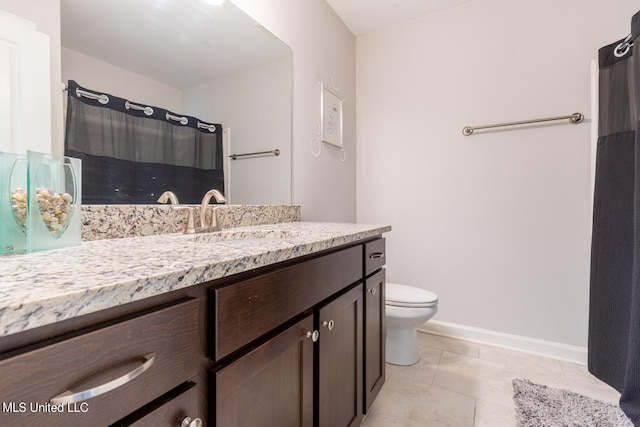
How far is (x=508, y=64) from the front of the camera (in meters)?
1.97

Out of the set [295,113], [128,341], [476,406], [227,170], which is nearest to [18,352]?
[128,341]

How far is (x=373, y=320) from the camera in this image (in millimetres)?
1296

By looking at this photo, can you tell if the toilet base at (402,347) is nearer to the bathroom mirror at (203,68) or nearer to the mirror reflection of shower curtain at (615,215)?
the mirror reflection of shower curtain at (615,215)

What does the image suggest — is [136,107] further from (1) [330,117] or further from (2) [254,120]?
(1) [330,117]

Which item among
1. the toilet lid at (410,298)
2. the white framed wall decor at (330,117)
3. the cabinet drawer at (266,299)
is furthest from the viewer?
the white framed wall decor at (330,117)

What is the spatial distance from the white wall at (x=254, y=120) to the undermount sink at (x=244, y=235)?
0.90ft

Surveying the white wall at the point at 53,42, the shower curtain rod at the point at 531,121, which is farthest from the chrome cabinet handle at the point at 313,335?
the shower curtain rod at the point at 531,121

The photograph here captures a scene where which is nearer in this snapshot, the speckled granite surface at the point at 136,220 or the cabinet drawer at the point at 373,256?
the speckled granite surface at the point at 136,220

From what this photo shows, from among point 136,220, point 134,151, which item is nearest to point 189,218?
point 136,220

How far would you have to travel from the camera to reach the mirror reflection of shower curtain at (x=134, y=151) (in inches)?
34.9

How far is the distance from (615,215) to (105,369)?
6.63 feet

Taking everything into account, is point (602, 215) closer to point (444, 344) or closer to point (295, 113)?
point (444, 344)

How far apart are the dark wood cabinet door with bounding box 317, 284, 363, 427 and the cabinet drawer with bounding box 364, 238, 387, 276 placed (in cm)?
11

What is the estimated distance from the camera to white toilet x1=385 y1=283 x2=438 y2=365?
5.55 feet
